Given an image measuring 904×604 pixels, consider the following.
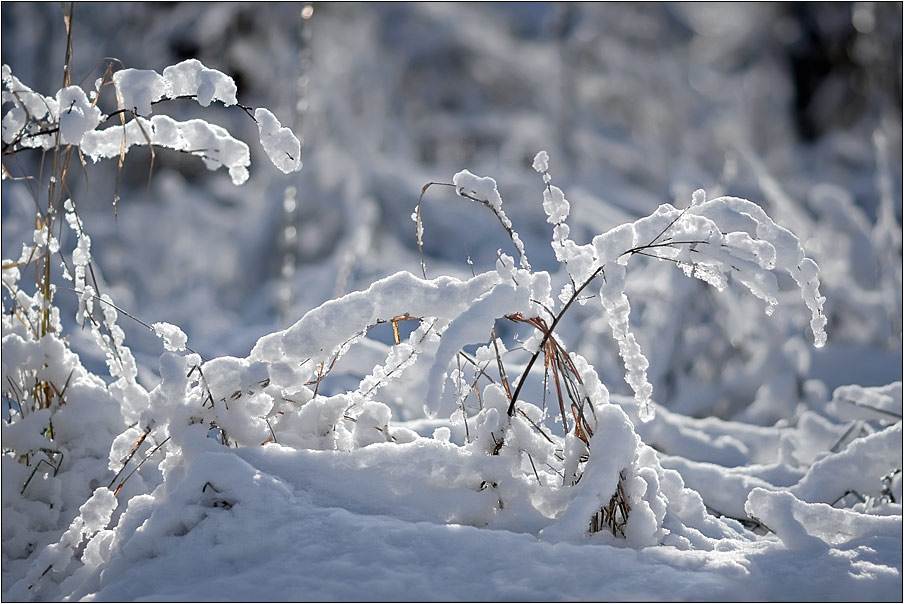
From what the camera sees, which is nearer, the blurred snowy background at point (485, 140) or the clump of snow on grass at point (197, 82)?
the clump of snow on grass at point (197, 82)

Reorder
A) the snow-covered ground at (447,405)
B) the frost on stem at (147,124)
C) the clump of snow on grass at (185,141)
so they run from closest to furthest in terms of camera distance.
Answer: the snow-covered ground at (447,405), the frost on stem at (147,124), the clump of snow on grass at (185,141)

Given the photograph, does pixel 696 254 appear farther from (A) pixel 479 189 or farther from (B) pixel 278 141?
(B) pixel 278 141

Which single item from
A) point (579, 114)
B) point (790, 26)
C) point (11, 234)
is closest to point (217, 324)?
point (11, 234)

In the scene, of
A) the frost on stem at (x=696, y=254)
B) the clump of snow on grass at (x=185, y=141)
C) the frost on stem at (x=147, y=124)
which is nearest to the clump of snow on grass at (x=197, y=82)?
the frost on stem at (x=147, y=124)

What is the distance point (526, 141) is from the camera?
826 cm

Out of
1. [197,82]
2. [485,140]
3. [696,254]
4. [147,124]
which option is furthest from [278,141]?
[485,140]

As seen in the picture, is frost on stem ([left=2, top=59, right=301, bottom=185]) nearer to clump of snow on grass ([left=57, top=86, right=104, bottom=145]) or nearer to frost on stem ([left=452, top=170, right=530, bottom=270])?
clump of snow on grass ([left=57, top=86, right=104, bottom=145])

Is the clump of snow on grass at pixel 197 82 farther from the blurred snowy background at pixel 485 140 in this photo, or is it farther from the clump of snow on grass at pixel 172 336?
the blurred snowy background at pixel 485 140

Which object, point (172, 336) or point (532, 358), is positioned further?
point (172, 336)

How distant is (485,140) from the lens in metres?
8.60

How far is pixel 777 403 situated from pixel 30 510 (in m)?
3.27

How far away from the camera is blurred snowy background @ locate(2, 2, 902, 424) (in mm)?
4988

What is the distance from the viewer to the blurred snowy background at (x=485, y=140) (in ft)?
16.4

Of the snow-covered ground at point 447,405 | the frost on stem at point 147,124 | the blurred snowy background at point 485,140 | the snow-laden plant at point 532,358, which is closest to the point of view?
the snow-covered ground at point 447,405
